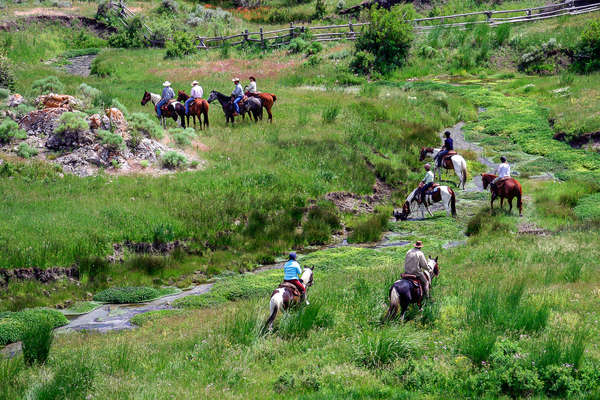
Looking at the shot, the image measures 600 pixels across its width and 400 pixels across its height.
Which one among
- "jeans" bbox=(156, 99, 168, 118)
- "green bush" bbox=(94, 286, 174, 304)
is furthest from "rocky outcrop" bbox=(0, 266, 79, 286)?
"jeans" bbox=(156, 99, 168, 118)

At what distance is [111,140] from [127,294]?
29.2ft

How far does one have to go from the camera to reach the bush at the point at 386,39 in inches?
1850

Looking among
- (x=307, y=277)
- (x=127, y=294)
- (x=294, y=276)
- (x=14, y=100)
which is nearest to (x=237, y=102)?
(x=14, y=100)

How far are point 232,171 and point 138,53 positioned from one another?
35577mm

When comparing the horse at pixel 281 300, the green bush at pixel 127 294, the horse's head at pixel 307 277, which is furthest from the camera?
the green bush at pixel 127 294

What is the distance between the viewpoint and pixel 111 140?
23.4 meters

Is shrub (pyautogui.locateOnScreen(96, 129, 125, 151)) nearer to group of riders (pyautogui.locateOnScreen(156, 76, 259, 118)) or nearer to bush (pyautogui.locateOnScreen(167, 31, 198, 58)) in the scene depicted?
group of riders (pyautogui.locateOnScreen(156, 76, 259, 118))

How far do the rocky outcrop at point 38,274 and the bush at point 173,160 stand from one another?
26.6 feet

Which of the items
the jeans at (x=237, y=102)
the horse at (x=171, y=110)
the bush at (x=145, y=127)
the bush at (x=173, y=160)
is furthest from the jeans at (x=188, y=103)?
the bush at (x=173, y=160)

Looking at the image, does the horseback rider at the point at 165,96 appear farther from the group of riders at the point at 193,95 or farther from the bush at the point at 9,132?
the bush at the point at 9,132

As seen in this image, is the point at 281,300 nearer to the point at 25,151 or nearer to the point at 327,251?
the point at 327,251

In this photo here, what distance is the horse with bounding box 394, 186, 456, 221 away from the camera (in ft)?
73.1

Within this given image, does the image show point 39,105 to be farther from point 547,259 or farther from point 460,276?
point 547,259

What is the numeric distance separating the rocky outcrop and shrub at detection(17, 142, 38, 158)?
7.93 metres
